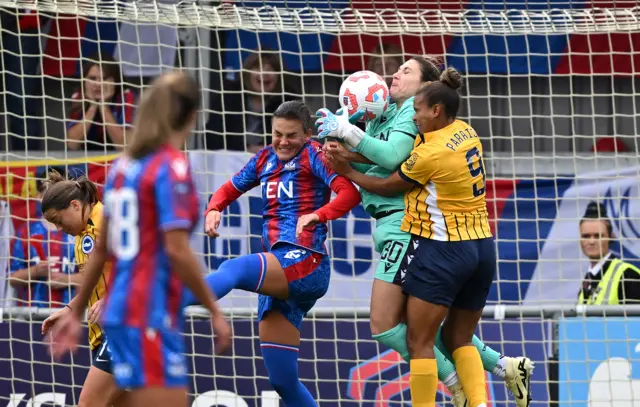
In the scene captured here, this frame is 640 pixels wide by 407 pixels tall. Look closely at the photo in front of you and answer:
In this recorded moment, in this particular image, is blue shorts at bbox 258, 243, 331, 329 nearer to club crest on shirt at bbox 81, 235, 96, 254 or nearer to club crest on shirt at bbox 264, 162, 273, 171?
club crest on shirt at bbox 264, 162, 273, 171

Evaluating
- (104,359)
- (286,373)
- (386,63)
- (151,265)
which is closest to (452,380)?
(286,373)

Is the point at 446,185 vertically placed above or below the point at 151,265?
above

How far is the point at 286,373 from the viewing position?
6215 mm

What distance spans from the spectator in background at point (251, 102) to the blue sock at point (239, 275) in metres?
3.00

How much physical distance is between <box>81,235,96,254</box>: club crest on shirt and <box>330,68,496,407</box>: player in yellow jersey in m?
1.43

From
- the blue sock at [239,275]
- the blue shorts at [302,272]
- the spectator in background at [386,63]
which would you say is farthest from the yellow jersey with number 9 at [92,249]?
the spectator in background at [386,63]

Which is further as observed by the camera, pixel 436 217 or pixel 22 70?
pixel 22 70

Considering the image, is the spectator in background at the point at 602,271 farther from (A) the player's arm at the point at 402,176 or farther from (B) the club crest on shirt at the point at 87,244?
(B) the club crest on shirt at the point at 87,244

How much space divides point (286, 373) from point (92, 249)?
49.7 inches

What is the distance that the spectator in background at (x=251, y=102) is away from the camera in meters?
9.02

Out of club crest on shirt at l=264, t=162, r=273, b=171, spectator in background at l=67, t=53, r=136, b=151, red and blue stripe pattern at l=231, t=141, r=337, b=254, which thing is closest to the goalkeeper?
red and blue stripe pattern at l=231, t=141, r=337, b=254

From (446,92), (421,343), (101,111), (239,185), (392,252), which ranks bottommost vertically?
(421,343)

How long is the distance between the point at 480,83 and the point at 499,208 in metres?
1.25

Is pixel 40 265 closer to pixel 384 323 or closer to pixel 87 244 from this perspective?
pixel 87 244
